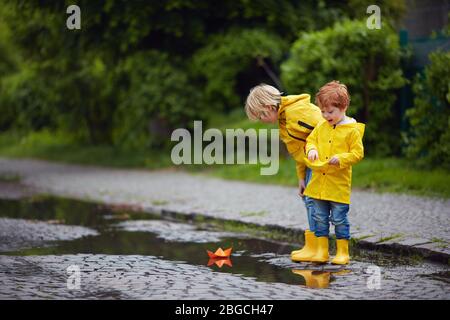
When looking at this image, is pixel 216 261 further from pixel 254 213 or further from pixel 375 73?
pixel 375 73

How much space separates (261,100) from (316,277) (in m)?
1.61

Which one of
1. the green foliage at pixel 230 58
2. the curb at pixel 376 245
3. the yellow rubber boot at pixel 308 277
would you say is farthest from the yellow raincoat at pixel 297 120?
the green foliage at pixel 230 58

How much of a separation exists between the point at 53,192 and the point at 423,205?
23.2 ft

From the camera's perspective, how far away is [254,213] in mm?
9898

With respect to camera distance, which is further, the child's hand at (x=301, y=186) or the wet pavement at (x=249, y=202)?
the wet pavement at (x=249, y=202)

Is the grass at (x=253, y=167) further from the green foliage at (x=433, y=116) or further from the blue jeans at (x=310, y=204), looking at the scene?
the blue jeans at (x=310, y=204)

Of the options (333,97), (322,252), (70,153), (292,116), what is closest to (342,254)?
(322,252)

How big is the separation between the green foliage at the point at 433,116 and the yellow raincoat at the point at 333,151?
4799 mm

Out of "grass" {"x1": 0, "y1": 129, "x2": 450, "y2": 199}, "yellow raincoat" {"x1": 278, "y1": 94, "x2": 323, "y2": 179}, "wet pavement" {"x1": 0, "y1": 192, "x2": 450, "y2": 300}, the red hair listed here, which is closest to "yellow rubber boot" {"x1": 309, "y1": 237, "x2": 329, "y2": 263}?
"wet pavement" {"x1": 0, "y1": 192, "x2": 450, "y2": 300}

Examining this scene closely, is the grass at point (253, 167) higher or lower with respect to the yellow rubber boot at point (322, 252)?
higher

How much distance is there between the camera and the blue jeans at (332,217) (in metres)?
6.75

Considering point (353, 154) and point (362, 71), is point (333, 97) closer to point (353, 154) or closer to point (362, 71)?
point (353, 154)

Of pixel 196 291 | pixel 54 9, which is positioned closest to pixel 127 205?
pixel 196 291

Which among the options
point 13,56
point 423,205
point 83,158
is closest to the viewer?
point 423,205
